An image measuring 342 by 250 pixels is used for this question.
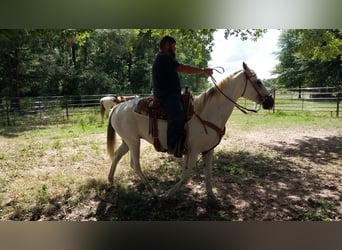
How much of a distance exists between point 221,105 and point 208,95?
14cm

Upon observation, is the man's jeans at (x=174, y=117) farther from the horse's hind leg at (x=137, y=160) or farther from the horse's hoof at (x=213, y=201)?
the horse's hoof at (x=213, y=201)

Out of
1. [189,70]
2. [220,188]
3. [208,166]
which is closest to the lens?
[189,70]

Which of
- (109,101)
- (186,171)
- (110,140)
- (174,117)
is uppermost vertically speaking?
(109,101)

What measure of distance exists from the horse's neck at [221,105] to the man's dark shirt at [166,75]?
29cm

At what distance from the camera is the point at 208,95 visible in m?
2.35

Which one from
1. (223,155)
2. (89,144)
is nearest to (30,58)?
(89,144)

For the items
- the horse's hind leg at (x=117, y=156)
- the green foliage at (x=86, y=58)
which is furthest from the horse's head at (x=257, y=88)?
the horse's hind leg at (x=117, y=156)

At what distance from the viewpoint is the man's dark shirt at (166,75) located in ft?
7.35

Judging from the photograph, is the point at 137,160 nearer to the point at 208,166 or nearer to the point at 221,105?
the point at 208,166

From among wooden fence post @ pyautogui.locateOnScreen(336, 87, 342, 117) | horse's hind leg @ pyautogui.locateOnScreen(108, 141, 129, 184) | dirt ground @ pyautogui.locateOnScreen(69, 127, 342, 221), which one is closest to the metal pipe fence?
wooden fence post @ pyautogui.locateOnScreen(336, 87, 342, 117)

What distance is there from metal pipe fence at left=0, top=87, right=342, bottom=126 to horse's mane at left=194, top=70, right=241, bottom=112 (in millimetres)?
756

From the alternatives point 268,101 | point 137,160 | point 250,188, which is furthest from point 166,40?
point 250,188

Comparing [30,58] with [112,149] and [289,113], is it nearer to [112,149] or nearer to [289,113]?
[112,149]

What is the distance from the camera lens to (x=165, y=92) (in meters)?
2.28
